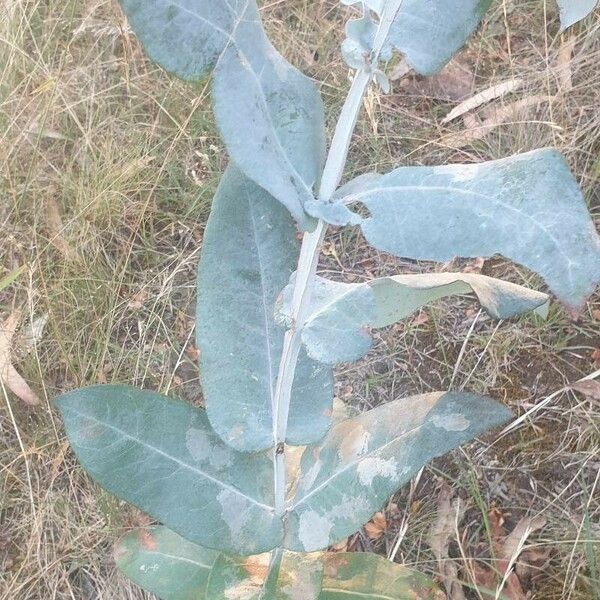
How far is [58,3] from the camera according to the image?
6.41 ft

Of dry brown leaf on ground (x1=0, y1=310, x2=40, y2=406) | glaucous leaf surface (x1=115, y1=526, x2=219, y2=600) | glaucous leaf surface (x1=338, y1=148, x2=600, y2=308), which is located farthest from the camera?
dry brown leaf on ground (x1=0, y1=310, x2=40, y2=406)

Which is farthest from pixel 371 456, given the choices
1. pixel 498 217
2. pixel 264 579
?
pixel 498 217

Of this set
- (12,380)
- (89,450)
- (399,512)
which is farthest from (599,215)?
(12,380)

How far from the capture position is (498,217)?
0.64 m

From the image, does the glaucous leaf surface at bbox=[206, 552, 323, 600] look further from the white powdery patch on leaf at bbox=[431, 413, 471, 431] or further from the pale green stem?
the white powdery patch on leaf at bbox=[431, 413, 471, 431]

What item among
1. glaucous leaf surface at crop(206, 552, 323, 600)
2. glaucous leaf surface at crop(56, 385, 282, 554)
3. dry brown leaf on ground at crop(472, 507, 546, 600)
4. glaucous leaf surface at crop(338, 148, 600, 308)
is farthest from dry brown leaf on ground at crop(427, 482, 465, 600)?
glaucous leaf surface at crop(338, 148, 600, 308)

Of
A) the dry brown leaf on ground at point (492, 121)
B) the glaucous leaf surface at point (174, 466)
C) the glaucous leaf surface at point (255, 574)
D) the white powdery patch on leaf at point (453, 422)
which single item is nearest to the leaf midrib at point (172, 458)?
the glaucous leaf surface at point (174, 466)

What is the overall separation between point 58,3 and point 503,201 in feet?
5.51

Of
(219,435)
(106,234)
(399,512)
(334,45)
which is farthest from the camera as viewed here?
(334,45)

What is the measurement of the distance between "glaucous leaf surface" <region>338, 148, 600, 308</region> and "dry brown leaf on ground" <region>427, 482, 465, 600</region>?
853mm

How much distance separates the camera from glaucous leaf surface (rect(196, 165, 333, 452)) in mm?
883

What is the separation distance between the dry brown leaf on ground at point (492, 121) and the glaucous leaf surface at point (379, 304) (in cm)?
104

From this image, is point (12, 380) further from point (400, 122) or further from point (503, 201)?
point (503, 201)

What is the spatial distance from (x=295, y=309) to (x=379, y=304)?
0.30ft
